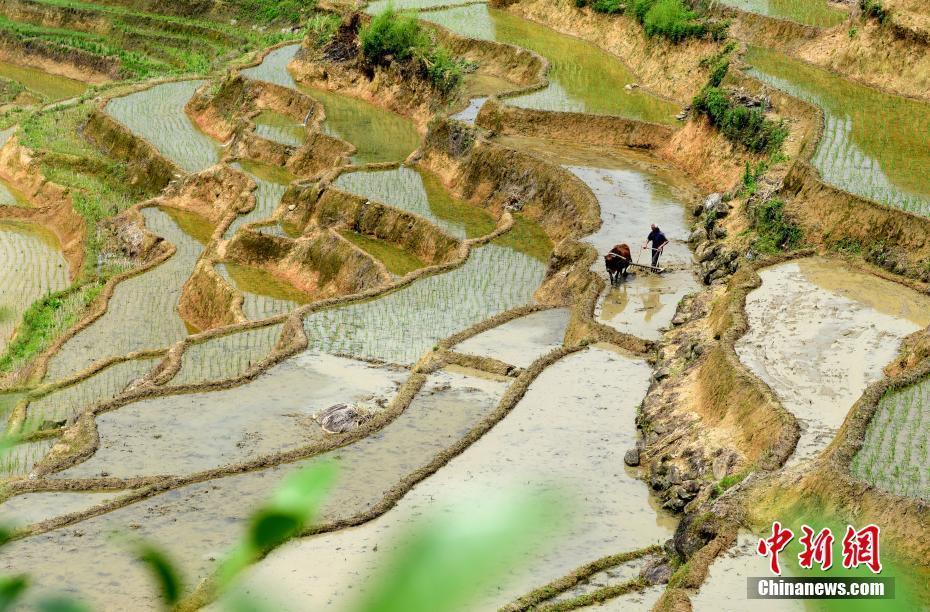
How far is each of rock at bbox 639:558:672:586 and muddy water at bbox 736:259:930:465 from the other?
1.53 metres

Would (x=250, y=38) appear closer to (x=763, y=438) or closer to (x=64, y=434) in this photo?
(x=64, y=434)

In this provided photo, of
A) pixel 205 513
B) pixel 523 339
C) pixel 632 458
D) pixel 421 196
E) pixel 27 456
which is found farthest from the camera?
pixel 421 196

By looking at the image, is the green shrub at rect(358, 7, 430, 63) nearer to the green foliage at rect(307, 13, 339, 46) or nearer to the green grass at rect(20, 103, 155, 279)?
the green foliage at rect(307, 13, 339, 46)

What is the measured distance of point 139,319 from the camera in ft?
67.9

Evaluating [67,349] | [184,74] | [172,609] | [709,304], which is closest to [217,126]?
[184,74]

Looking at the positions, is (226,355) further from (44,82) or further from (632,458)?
(44,82)

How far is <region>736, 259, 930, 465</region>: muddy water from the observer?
1130 centimetres

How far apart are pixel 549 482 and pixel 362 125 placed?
21.1 m

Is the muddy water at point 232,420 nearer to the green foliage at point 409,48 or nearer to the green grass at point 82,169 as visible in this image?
the green grass at point 82,169

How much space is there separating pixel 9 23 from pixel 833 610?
49458mm

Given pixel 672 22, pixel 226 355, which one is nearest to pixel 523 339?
pixel 226 355

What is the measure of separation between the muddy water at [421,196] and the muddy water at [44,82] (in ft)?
62.6

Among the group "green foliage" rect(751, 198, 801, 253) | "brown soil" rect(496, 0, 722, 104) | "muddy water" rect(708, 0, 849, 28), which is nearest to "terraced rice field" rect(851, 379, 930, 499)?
"green foliage" rect(751, 198, 801, 253)

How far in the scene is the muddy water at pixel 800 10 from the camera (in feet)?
84.3
